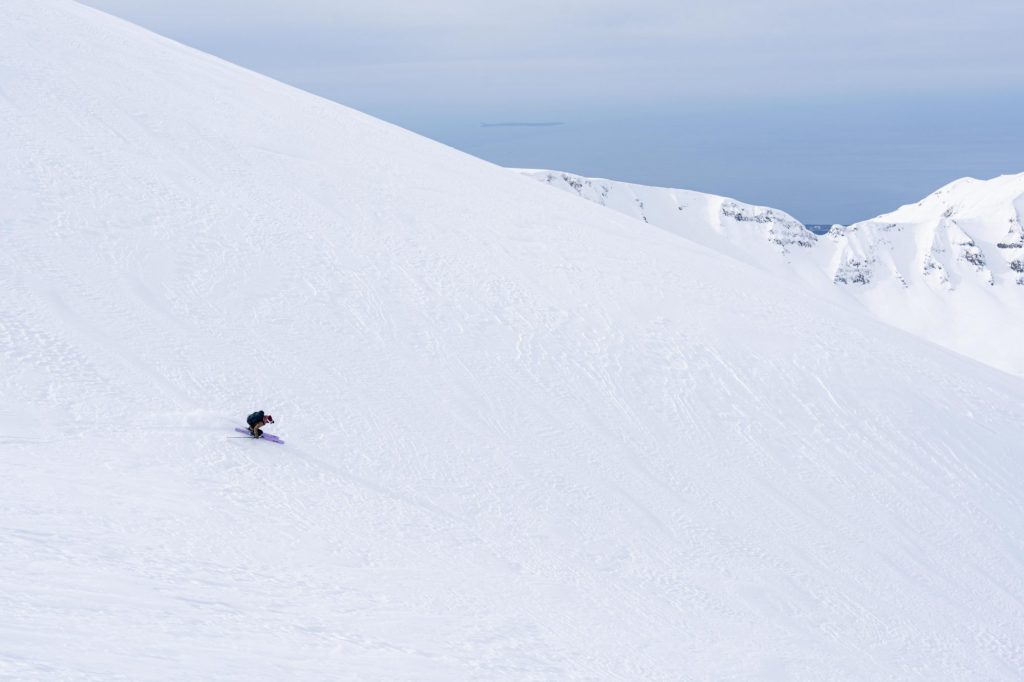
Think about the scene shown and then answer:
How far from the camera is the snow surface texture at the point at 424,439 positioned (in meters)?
10.2

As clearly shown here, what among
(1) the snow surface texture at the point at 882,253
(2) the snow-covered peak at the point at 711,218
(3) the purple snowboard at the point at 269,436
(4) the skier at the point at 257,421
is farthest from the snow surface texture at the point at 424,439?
(2) the snow-covered peak at the point at 711,218

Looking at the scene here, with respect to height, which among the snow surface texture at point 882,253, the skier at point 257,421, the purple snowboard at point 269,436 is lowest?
the purple snowboard at point 269,436

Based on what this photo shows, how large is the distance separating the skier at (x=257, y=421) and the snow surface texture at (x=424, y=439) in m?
0.51

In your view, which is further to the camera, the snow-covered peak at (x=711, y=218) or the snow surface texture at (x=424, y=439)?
the snow-covered peak at (x=711, y=218)

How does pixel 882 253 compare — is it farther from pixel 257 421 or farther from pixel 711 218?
pixel 257 421

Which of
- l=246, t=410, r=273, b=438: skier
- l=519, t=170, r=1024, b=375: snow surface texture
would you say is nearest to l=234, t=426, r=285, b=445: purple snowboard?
l=246, t=410, r=273, b=438: skier

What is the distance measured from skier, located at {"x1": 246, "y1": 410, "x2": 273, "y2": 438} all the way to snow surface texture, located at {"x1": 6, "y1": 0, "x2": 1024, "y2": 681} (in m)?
0.51

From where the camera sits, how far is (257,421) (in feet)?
46.7

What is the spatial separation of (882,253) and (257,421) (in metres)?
184

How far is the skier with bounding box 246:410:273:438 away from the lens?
14.2m

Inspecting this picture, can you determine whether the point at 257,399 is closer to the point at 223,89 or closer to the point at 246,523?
the point at 246,523

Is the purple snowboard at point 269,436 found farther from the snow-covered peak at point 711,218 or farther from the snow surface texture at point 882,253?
the snow-covered peak at point 711,218

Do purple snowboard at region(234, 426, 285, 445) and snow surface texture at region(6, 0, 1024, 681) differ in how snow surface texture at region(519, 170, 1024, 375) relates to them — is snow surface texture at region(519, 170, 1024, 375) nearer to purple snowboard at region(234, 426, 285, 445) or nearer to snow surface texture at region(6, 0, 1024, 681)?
snow surface texture at region(6, 0, 1024, 681)

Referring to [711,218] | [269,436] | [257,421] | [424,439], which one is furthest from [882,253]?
[257,421]
